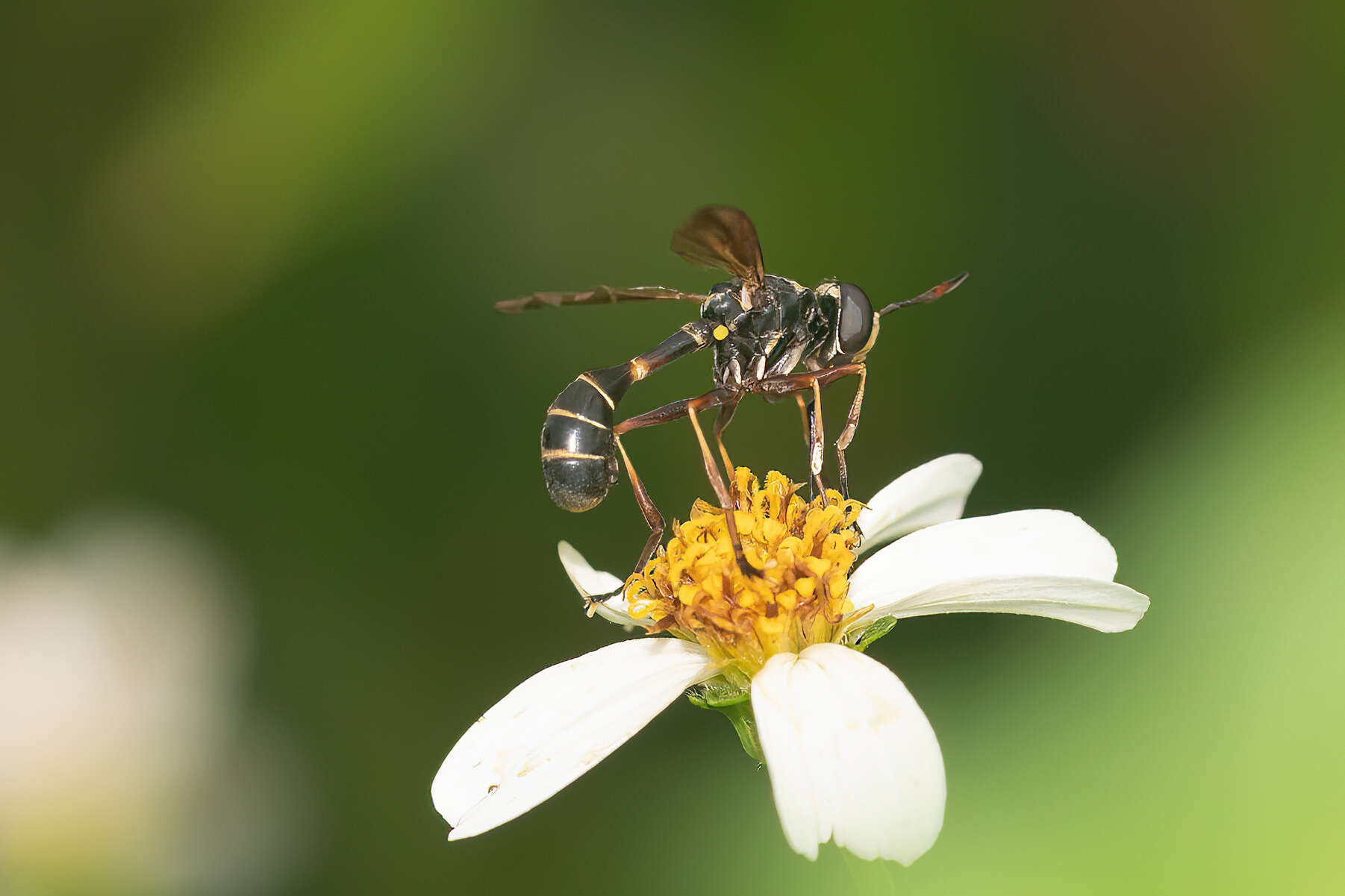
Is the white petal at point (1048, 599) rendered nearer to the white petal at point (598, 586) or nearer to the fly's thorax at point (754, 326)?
the white petal at point (598, 586)

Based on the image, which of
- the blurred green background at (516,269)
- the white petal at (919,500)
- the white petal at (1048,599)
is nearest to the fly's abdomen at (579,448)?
the white petal at (919,500)

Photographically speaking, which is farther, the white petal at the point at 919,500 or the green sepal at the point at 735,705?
the white petal at the point at 919,500

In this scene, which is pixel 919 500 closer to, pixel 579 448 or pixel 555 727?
pixel 579 448

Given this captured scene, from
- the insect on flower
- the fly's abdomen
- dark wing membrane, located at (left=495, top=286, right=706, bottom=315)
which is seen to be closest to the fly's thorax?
the insect on flower

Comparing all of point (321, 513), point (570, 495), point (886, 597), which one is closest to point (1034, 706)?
point (886, 597)

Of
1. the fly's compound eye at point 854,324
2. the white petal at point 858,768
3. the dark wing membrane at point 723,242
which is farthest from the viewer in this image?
the fly's compound eye at point 854,324

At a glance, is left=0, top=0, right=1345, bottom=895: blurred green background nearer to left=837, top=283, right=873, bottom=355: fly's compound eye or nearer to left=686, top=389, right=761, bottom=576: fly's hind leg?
left=837, top=283, right=873, bottom=355: fly's compound eye

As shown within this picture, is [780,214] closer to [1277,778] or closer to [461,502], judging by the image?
[461,502]
